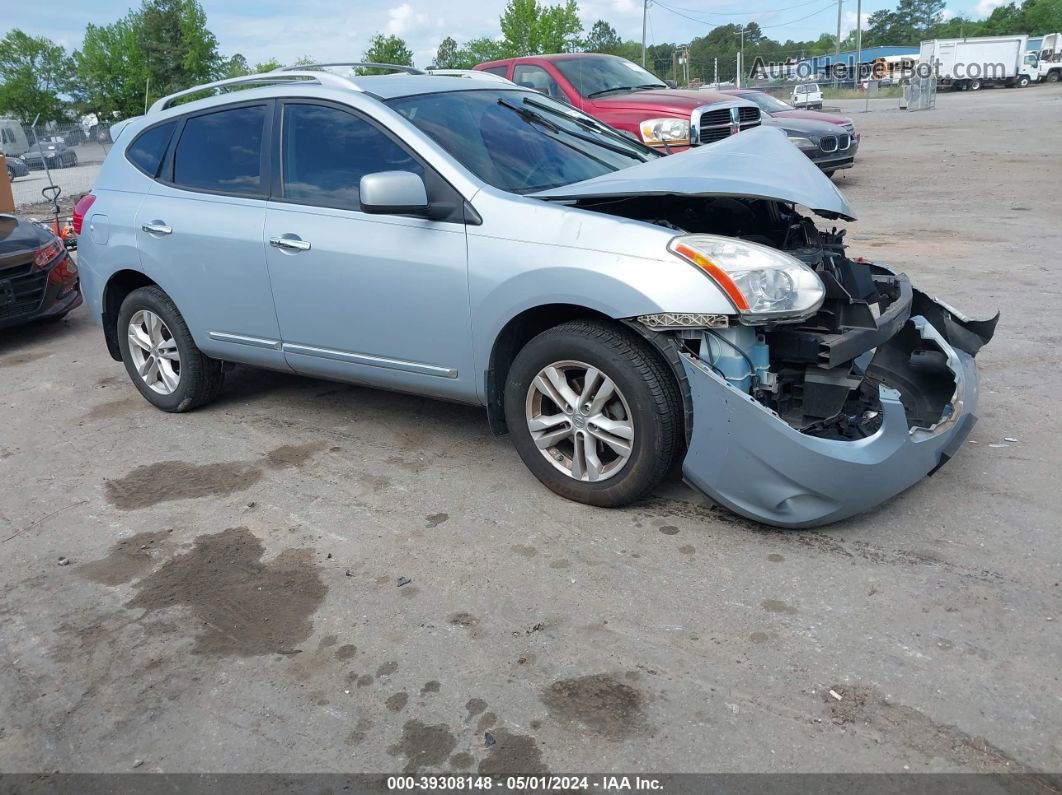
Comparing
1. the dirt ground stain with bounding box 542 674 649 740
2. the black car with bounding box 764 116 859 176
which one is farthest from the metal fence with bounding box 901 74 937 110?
the dirt ground stain with bounding box 542 674 649 740

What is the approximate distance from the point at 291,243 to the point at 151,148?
5.08 feet

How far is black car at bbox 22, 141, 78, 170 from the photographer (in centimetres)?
2731

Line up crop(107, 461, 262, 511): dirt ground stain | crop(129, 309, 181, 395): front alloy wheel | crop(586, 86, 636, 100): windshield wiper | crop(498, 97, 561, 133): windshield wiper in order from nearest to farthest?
crop(107, 461, 262, 511): dirt ground stain
crop(498, 97, 561, 133): windshield wiper
crop(129, 309, 181, 395): front alloy wheel
crop(586, 86, 636, 100): windshield wiper

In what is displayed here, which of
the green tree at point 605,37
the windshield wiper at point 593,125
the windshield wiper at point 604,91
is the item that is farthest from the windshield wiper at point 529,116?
the green tree at point 605,37

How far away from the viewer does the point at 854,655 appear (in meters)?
2.89

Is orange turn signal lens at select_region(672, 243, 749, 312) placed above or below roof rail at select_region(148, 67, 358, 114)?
below

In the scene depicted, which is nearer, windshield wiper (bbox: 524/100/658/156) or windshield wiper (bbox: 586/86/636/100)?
windshield wiper (bbox: 524/100/658/156)

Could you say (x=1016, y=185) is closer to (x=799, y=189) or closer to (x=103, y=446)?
(x=799, y=189)

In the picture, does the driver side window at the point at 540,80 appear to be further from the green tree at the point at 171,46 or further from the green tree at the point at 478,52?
the green tree at the point at 171,46

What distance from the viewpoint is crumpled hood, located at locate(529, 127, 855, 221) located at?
3705 mm

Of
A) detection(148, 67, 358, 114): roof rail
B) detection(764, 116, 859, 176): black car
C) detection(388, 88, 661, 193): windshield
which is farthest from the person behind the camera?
detection(764, 116, 859, 176): black car

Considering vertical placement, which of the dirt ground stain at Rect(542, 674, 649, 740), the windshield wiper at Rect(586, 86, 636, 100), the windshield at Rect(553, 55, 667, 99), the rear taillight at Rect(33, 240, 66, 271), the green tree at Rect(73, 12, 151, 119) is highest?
the green tree at Rect(73, 12, 151, 119)

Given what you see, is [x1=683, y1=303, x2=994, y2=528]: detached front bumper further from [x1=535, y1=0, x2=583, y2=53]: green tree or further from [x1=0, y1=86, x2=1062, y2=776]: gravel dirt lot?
[x1=535, y1=0, x2=583, y2=53]: green tree

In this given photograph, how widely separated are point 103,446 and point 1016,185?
12602 mm
